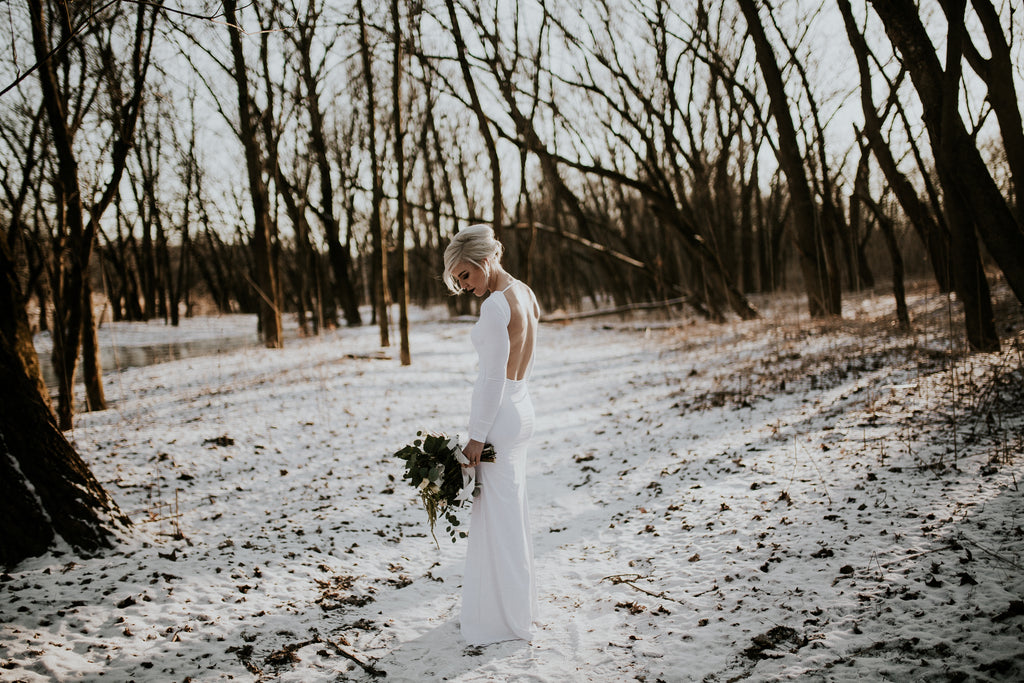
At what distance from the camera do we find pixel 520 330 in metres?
3.33

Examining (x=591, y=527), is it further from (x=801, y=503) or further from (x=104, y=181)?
(x=104, y=181)

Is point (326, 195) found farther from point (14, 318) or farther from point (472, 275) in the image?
point (472, 275)

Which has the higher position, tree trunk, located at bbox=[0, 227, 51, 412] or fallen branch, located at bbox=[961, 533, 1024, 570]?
tree trunk, located at bbox=[0, 227, 51, 412]

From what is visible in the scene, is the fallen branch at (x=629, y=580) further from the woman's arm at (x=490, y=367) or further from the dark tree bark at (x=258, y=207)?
the dark tree bark at (x=258, y=207)

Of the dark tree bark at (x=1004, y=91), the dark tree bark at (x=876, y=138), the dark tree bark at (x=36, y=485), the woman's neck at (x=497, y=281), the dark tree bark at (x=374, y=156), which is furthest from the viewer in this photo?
the dark tree bark at (x=374, y=156)

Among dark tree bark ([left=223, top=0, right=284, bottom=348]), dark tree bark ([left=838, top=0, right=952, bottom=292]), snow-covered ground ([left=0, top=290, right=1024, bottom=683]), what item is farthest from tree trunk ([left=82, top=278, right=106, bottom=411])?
dark tree bark ([left=838, top=0, right=952, bottom=292])

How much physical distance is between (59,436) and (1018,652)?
593cm

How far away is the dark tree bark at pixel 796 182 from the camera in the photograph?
501 inches

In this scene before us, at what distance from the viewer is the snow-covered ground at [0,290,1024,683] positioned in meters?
3.17

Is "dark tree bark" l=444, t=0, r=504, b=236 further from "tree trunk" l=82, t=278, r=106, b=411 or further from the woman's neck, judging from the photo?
the woman's neck

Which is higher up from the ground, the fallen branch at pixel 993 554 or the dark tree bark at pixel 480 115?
the dark tree bark at pixel 480 115

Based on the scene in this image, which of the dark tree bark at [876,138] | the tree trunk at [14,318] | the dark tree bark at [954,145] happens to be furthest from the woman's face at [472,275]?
the dark tree bark at [876,138]

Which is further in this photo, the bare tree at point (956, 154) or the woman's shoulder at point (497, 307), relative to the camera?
the bare tree at point (956, 154)

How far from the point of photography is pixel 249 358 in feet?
48.1
